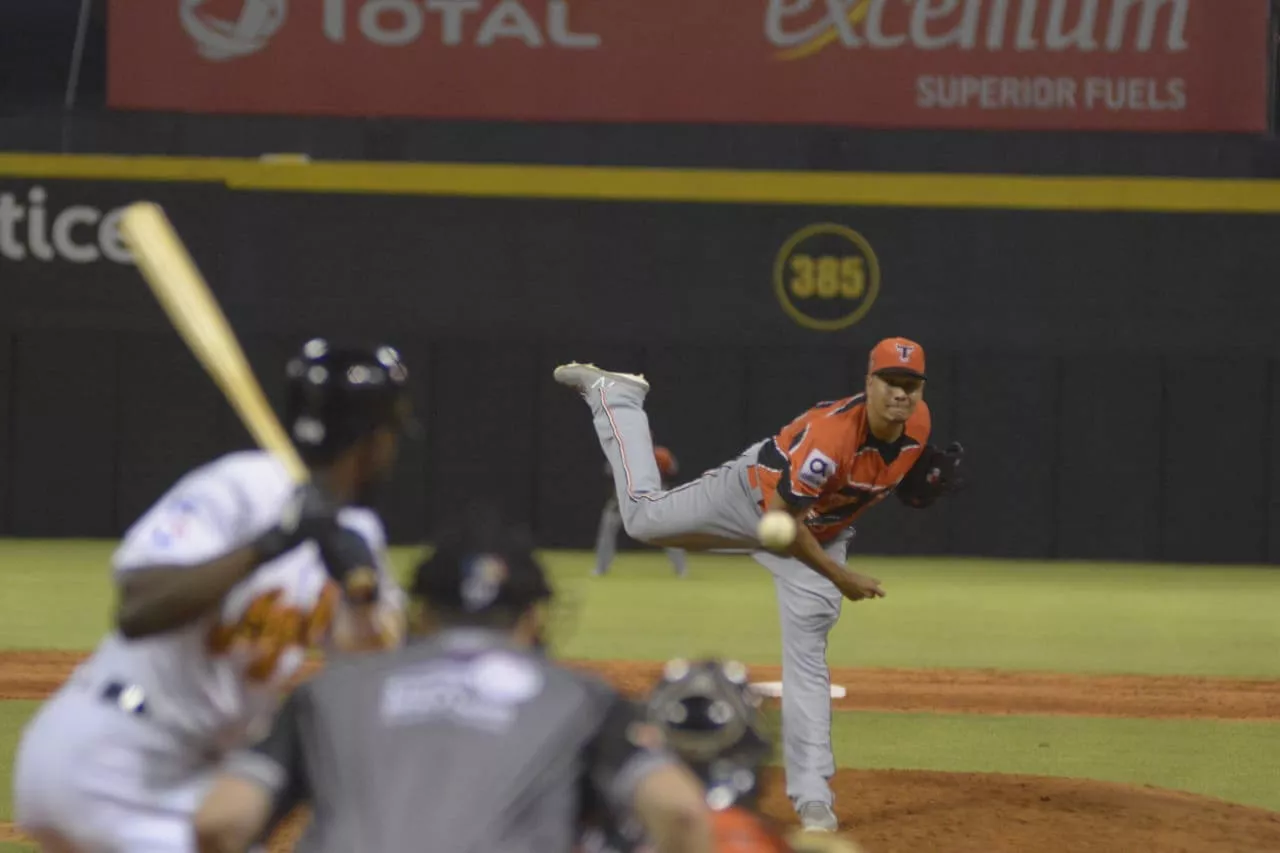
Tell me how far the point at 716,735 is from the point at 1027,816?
5.05 m

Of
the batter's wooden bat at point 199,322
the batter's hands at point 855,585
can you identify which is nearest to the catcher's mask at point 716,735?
the batter's wooden bat at point 199,322

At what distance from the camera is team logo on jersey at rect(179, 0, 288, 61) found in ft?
67.3

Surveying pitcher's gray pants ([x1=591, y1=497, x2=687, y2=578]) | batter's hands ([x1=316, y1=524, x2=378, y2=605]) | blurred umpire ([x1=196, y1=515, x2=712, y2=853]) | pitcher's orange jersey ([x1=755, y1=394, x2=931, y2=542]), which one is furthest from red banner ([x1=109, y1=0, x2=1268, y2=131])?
blurred umpire ([x1=196, y1=515, x2=712, y2=853])

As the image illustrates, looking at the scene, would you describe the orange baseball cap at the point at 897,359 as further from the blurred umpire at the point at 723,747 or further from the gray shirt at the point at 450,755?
the gray shirt at the point at 450,755

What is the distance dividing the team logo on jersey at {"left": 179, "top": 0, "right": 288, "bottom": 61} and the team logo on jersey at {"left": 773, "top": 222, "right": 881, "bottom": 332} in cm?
578

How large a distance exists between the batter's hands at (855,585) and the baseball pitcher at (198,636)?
373 cm

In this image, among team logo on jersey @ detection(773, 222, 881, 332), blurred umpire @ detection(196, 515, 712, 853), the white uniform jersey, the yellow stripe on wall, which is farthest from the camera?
team logo on jersey @ detection(773, 222, 881, 332)

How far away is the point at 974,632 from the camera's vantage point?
15.0 metres

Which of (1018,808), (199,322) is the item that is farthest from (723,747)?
(1018,808)

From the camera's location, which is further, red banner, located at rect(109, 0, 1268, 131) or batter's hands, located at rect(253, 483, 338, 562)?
red banner, located at rect(109, 0, 1268, 131)

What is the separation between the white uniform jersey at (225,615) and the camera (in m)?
3.50

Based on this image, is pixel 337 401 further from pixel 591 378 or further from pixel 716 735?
pixel 591 378

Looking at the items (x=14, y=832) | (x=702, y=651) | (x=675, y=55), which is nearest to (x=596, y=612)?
(x=702, y=651)

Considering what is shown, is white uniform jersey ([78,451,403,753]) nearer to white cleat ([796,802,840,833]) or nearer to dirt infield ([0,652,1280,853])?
dirt infield ([0,652,1280,853])
